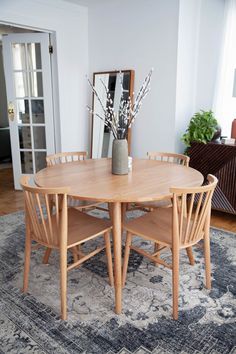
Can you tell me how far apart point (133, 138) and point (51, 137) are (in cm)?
115

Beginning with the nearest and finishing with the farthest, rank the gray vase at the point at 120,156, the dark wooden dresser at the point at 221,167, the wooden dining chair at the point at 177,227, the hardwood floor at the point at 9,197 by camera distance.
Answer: the wooden dining chair at the point at 177,227, the gray vase at the point at 120,156, the dark wooden dresser at the point at 221,167, the hardwood floor at the point at 9,197

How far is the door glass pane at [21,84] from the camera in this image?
3957 mm

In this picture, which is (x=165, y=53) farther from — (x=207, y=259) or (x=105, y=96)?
(x=207, y=259)

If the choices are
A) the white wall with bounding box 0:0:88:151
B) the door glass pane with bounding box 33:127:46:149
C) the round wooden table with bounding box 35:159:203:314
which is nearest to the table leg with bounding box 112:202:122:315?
the round wooden table with bounding box 35:159:203:314

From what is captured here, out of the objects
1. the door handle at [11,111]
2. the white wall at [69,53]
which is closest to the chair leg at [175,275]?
the white wall at [69,53]

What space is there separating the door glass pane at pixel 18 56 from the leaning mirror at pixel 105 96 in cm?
97

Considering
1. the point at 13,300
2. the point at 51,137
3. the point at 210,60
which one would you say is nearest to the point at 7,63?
the point at 51,137

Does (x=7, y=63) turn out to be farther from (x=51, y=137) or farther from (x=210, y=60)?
(x=210, y=60)

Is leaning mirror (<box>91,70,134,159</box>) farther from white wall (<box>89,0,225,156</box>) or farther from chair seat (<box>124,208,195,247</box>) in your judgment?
chair seat (<box>124,208,195,247</box>)

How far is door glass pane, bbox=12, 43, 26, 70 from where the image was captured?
3887mm

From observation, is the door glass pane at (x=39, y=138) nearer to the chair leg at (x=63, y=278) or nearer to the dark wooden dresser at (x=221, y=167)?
the dark wooden dresser at (x=221, y=167)

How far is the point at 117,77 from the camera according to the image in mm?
3908

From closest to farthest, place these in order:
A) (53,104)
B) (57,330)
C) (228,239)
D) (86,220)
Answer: (57,330), (86,220), (228,239), (53,104)

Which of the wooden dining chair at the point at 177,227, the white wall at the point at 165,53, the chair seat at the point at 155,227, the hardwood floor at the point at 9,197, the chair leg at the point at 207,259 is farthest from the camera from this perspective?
the hardwood floor at the point at 9,197
